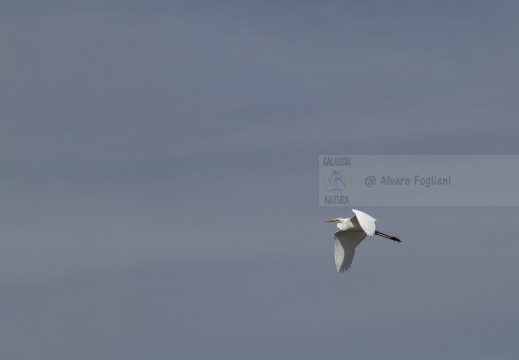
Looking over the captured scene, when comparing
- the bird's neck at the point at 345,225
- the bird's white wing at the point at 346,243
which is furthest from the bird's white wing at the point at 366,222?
the bird's white wing at the point at 346,243

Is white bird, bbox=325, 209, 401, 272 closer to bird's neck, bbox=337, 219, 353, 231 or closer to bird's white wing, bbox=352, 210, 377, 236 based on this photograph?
bird's neck, bbox=337, 219, 353, 231

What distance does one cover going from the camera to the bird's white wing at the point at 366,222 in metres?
50.6

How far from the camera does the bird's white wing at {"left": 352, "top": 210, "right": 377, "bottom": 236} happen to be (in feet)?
166

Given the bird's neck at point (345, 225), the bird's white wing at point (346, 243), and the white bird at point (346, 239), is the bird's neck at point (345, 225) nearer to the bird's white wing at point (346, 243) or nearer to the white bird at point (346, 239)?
→ the white bird at point (346, 239)

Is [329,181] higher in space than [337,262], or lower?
higher

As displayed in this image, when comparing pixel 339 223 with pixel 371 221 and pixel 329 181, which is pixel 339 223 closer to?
pixel 371 221

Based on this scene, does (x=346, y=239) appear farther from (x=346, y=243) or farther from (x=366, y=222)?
(x=366, y=222)

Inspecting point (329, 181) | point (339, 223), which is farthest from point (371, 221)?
point (329, 181)

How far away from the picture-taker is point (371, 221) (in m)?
52.2

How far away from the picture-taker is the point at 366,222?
51.9 meters

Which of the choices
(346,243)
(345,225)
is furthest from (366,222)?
(346,243)

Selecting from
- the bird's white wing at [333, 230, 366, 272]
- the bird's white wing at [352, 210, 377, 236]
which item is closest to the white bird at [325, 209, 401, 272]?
the bird's white wing at [333, 230, 366, 272]

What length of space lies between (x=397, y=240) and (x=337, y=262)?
9.24ft

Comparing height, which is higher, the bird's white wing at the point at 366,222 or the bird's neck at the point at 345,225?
the bird's neck at the point at 345,225
